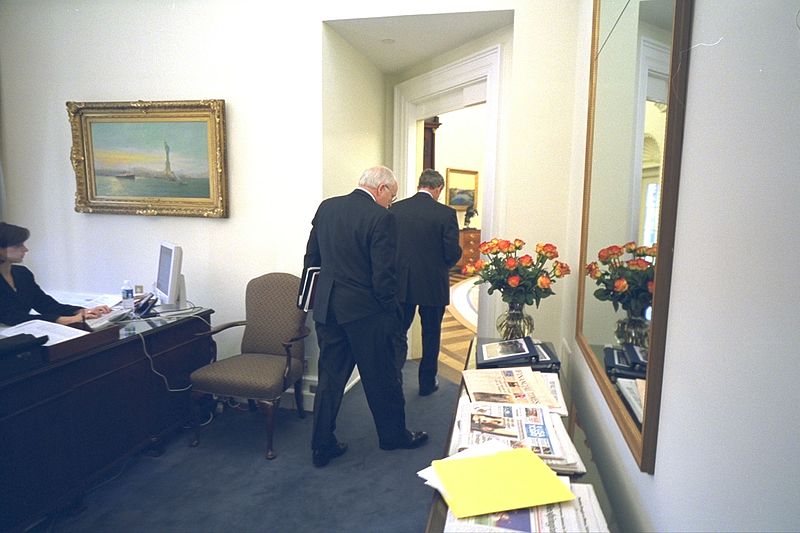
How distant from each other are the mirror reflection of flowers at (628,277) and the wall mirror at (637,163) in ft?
0.10

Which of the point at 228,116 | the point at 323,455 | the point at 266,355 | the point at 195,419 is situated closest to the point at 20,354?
the point at 195,419

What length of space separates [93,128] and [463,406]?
3558 millimetres

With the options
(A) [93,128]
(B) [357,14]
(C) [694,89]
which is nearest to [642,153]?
(C) [694,89]

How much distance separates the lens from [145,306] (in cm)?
319

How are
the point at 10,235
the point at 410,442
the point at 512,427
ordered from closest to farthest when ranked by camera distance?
the point at 512,427 < the point at 10,235 < the point at 410,442

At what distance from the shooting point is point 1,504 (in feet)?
6.66

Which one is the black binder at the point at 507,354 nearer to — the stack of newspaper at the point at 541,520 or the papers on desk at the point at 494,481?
the papers on desk at the point at 494,481

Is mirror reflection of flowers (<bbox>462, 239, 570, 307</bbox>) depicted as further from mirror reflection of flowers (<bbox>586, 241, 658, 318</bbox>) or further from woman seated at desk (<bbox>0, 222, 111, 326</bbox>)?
woman seated at desk (<bbox>0, 222, 111, 326</bbox>)

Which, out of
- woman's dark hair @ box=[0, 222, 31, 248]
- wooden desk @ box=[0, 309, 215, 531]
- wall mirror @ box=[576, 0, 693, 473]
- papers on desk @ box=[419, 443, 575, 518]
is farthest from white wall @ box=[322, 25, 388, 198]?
papers on desk @ box=[419, 443, 575, 518]

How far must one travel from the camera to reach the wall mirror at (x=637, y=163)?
2.91 feet

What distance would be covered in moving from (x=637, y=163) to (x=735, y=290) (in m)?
0.64

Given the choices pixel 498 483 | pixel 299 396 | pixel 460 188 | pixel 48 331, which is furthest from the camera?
pixel 460 188

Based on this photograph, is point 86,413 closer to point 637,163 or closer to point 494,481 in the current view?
point 494,481

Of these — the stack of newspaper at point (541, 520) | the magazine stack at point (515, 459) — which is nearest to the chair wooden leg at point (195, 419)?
the magazine stack at point (515, 459)
